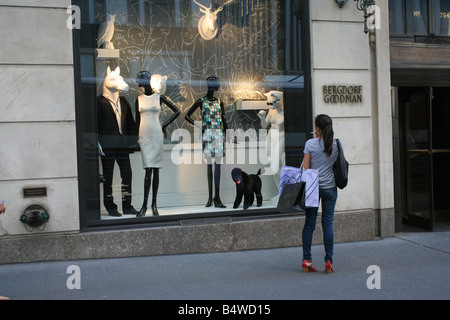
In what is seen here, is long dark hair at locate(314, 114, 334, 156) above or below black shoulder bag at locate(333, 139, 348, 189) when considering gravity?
above

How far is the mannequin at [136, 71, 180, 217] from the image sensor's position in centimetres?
714

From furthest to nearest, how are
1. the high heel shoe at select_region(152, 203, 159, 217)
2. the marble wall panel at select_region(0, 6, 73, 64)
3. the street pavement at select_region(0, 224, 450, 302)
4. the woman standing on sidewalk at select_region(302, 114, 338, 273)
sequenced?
1. the high heel shoe at select_region(152, 203, 159, 217)
2. the marble wall panel at select_region(0, 6, 73, 64)
3. the woman standing on sidewalk at select_region(302, 114, 338, 273)
4. the street pavement at select_region(0, 224, 450, 302)

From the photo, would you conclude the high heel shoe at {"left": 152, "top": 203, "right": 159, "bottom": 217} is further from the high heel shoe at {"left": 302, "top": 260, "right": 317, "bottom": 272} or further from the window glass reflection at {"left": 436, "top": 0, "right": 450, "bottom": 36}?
the window glass reflection at {"left": 436, "top": 0, "right": 450, "bottom": 36}

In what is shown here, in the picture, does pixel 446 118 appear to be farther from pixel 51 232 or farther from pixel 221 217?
pixel 51 232

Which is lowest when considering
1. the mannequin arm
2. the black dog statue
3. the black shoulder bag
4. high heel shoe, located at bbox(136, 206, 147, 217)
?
high heel shoe, located at bbox(136, 206, 147, 217)

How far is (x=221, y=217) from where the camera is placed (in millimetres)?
6957

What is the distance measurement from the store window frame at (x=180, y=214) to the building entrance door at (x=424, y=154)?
2.26 meters

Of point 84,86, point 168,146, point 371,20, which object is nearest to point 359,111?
point 371,20

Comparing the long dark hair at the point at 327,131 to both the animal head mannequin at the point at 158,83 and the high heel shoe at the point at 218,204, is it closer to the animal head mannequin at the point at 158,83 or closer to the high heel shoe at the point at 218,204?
the high heel shoe at the point at 218,204

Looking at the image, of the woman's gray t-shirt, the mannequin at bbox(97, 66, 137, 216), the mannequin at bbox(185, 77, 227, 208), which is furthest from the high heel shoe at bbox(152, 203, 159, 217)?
the woman's gray t-shirt

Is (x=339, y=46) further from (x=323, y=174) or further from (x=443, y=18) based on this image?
(x=323, y=174)

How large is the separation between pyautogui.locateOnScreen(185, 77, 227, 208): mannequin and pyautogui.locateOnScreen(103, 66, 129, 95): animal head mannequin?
115cm

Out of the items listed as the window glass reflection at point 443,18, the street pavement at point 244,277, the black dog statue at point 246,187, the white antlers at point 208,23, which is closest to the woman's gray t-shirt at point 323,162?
the street pavement at point 244,277

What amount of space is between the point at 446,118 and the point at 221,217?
4998 millimetres
